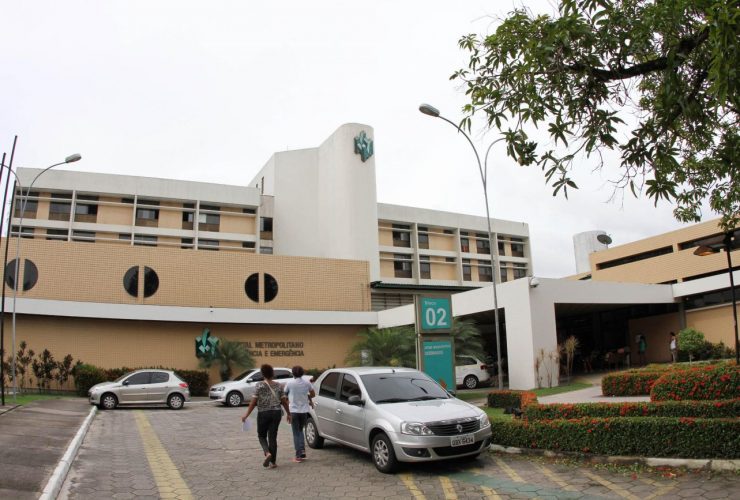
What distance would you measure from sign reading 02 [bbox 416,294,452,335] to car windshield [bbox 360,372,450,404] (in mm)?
5605

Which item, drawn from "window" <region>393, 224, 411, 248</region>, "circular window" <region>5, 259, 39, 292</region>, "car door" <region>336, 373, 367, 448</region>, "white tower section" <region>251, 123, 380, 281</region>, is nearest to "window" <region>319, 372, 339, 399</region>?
"car door" <region>336, 373, 367, 448</region>

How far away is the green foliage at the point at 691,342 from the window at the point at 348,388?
20.3 m

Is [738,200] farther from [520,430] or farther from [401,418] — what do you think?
[401,418]

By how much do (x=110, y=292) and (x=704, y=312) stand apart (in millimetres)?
28448

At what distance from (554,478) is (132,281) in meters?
25.7

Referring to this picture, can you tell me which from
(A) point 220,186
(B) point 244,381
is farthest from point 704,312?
(A) point 220,186

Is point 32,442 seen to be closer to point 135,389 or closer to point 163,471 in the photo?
point 163,471

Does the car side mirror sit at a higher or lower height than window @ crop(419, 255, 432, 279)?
lower

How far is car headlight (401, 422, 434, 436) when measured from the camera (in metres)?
7.85

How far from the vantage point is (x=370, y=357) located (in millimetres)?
26359

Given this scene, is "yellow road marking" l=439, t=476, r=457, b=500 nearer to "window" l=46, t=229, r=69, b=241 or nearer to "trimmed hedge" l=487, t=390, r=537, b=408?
"trimmed hedge" l=487, t=390, r=537, b=408

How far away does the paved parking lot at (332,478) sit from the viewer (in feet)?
22.3

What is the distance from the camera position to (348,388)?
9578 millimetres

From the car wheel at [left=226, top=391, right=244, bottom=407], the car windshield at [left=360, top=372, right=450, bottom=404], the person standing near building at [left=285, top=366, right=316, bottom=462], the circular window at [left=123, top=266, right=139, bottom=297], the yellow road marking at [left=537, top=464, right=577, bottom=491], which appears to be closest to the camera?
the yellow road marking at [left=537, top=464, right=577, bottom=491]
